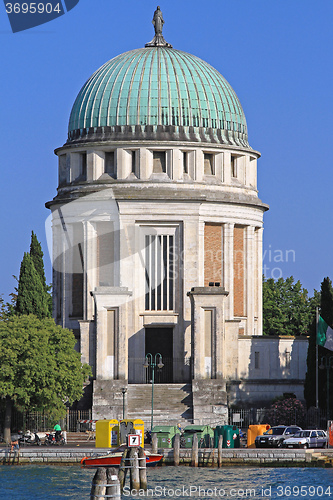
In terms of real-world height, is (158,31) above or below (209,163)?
above

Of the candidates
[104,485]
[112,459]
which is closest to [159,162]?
[112,459]

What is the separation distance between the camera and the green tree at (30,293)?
79.1m

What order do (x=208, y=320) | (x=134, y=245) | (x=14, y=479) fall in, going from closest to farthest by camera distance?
(x=14, y=479)
(x=208, y=320)
(x=134, y=245)

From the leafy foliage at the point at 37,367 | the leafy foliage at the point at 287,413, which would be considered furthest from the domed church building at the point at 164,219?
the leafy foliage at the point at 37,367

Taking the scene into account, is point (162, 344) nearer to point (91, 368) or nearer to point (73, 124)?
point (91, 368)

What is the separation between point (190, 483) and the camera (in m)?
53.8

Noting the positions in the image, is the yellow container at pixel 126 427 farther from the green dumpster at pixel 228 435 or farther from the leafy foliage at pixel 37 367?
the leafy foliage at pixel 37 367

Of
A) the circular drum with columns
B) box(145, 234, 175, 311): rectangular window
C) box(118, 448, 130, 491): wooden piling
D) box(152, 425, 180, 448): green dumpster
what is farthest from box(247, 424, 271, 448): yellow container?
box(145, 234, 175, 311): rectangular window

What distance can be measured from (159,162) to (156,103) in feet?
11.9

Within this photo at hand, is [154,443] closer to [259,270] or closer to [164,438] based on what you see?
[164,438]

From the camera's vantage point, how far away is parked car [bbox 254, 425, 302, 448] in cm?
6094

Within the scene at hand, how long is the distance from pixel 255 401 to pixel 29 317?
14.5 metres

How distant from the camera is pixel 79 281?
81500 mm

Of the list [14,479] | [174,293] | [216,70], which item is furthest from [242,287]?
[14,479]
